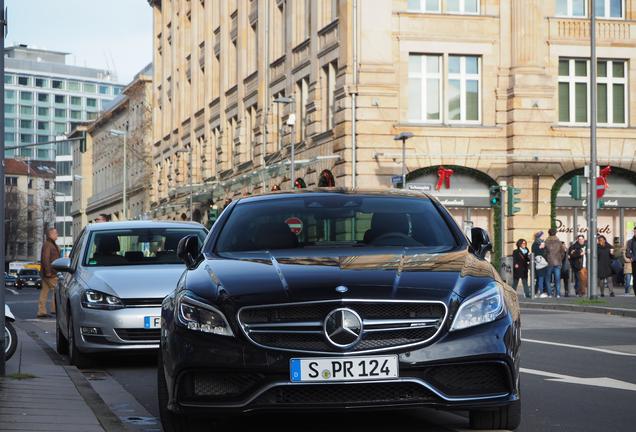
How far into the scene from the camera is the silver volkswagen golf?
1277 cm

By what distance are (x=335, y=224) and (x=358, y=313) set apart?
1.92 m

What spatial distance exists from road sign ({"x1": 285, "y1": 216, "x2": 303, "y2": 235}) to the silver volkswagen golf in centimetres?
466

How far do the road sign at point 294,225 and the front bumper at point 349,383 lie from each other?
64.9 inches

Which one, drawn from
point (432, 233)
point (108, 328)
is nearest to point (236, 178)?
point (108, 328)

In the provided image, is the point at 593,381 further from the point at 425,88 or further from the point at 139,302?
the point at 425,88

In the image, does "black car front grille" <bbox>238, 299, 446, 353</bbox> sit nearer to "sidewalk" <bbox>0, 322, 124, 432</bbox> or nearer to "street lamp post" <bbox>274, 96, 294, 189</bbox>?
"sidewalk" <bbox>0, 322, 124, 432</bbox>

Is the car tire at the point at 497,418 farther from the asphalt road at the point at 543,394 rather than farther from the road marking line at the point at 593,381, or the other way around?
the road marking line at the point at 593,381

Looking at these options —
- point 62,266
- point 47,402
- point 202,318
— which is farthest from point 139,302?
point 202,318

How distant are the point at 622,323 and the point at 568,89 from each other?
2319 cm

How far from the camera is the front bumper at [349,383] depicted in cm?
657

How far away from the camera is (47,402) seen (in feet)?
29.3

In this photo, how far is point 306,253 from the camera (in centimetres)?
775

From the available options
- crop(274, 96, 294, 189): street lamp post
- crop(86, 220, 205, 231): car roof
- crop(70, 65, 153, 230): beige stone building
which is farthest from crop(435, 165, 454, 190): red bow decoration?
crop(70, 65, 153, 230): beige stone building

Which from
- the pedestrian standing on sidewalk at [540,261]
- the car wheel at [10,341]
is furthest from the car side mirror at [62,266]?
the pedestrian standing on sidewalk at [540,261]
